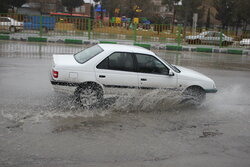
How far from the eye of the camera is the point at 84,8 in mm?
87812

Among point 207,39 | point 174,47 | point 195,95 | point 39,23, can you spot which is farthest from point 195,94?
point 207,39

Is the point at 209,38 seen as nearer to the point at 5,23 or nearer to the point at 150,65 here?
the point at 5,23

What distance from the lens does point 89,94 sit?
711cm

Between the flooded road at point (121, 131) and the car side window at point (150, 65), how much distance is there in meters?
0.57

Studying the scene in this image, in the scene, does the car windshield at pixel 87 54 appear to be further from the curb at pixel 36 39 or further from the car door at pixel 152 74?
the curb at pixel 36 39

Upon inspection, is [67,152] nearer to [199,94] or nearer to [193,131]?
[193,131]

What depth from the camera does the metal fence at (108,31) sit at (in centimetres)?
2267

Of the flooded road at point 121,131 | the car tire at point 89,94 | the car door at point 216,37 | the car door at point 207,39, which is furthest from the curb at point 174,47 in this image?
the car tire at point 89,94

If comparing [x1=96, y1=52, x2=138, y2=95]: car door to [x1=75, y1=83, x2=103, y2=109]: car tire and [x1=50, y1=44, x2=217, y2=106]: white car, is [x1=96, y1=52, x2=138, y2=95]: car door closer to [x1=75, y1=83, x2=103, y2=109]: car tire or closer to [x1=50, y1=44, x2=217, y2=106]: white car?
[x1=50, y1=44, x2=217, y2=106]: white car

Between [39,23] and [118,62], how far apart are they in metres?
17.0

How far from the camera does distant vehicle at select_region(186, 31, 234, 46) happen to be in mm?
24609

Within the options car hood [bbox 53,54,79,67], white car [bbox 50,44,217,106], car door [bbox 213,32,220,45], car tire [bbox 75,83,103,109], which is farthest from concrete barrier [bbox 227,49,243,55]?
car tire [bbox 75,83,103,109]

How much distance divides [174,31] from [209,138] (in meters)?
18.7

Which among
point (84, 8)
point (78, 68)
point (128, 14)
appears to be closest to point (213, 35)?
point (78, 68)
